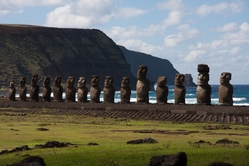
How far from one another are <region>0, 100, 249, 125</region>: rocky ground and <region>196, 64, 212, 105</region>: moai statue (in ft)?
3.80

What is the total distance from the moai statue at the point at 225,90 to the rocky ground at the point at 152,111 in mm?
1213

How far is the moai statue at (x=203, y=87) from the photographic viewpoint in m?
33.5

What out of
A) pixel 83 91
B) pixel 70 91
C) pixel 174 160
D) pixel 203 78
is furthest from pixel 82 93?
pixel 174 160

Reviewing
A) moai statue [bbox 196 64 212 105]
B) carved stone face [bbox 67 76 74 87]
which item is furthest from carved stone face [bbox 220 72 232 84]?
carved stone face [bbox 67 76 74 87]

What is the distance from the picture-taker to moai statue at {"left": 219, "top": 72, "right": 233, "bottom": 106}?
32.3 meters

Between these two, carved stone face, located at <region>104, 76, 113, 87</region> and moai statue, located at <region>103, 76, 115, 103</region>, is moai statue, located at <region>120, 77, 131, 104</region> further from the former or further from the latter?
carved stone face, located at <region>104, 76, 113, 87</region>

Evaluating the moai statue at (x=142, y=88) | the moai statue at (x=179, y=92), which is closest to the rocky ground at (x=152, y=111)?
the moai statue at (x=142, y=88)

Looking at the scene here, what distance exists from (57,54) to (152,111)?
121558 millimetres

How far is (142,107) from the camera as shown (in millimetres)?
35094

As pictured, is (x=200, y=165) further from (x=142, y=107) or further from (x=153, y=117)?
(x=142, y=107)

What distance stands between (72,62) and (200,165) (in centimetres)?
14499

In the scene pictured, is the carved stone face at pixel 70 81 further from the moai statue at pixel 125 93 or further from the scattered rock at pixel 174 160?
the scattered rock at pixel 174 160

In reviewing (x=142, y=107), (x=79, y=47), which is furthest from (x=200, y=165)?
(x=79, y=47)

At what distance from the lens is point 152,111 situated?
3422 cm
